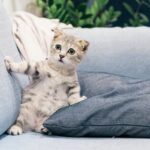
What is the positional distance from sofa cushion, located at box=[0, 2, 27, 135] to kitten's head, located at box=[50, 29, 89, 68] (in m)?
0.16

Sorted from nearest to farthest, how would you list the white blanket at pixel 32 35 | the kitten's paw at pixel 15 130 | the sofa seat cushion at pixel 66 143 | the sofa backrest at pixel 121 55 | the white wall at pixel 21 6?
the sofa seat cushion at pixel 66 143 → the kitten's paw at pixel 15 130 → the white blanket at pixel 32 35 → the sofa backrest at pixel 121 55 → the white wall at pixel 21 6

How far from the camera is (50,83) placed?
1.38 metres

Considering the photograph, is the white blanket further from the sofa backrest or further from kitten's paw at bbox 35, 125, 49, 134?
kitten's paw at bbox 35, 125, 49, 134

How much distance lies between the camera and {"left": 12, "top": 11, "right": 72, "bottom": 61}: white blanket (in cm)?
158

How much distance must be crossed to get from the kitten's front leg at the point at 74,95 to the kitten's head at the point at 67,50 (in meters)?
0.08

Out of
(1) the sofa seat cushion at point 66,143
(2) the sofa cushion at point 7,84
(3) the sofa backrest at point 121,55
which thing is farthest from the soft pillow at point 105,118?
(3) the sofa backrest at point 121,55

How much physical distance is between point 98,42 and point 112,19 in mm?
807

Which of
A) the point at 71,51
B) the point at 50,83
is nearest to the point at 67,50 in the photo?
the point at 71,51

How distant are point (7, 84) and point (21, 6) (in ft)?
4.02

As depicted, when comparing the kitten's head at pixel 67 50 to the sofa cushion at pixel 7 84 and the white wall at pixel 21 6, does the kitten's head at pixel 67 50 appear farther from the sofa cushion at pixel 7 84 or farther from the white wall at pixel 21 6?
the white wall at pixel 21 6

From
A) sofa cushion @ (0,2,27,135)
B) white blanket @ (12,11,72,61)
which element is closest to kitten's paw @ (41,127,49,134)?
sofa cushion @ (0,2,27,135)

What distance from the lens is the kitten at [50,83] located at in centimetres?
135

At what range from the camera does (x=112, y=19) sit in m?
2.49

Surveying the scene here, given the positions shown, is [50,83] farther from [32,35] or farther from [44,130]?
[32,35]
